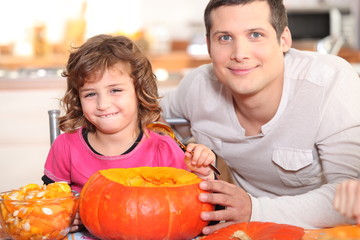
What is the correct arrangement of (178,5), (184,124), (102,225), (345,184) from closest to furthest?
(345,184), (102,225), (184,124), (178,5)

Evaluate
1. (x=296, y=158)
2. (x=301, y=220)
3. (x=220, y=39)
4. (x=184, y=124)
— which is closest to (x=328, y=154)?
(x=296, y=158)

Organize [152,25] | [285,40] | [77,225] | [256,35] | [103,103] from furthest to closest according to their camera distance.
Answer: [152,25] < [285,40] < [256,35] < [103,103] < [77,225]

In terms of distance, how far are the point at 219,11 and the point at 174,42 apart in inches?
141

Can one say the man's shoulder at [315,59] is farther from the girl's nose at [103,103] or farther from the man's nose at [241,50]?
the girl's nose at [103,103]

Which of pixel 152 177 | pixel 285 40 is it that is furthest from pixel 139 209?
pixel 285 40

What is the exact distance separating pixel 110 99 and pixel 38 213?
431mm

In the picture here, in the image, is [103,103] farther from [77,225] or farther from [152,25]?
[152,25]

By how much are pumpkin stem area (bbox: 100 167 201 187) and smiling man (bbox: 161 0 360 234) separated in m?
0.24

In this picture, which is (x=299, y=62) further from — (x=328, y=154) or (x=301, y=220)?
(x=301, y=220)

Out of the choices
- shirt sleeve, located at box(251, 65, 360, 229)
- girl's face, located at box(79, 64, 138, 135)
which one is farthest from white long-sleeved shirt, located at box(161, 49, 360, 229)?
girl's face, located at box(79, 64, 138, 135)

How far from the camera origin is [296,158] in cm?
146

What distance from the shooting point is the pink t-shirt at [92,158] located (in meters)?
1.32

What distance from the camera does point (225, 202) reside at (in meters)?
1.09

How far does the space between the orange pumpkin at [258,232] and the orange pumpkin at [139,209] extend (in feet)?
0.21
